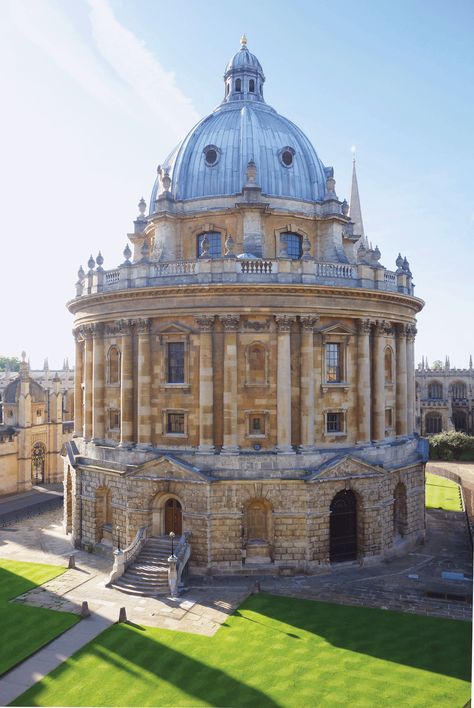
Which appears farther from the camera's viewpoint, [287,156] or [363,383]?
[287,156]

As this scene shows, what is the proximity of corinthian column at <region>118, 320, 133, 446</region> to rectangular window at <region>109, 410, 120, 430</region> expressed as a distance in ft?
6.12

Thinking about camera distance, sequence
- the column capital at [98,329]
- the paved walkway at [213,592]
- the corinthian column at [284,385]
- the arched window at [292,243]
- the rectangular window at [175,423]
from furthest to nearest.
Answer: the arched window at [292,243]
the column capital at [98,329]
the rectangular window at [175,423]
the corinthian column at [284,385]
the paved walkway at [213,592]

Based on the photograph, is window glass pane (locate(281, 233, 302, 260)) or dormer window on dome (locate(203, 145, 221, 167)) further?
dormer window on dome (locate(203, 145, 221, 167))

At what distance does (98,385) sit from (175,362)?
255 inches

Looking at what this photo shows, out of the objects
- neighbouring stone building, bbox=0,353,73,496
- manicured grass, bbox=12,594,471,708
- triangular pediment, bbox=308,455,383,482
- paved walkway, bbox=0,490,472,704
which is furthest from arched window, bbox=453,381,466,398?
manicured grass, bbox=12,594,471,708

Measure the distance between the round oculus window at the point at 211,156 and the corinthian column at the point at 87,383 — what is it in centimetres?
1424

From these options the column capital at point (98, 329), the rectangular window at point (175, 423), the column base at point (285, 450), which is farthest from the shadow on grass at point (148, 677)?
the column capital at point (98, 329)

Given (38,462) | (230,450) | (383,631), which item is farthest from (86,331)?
(38,462)

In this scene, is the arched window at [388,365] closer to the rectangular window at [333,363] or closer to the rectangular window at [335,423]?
the rectangular window at [333,363]

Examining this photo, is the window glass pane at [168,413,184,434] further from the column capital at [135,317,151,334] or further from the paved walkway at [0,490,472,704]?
the paved walkway at [0,490,472,704]

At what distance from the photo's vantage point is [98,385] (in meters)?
36.2

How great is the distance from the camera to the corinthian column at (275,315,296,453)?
3097 cm

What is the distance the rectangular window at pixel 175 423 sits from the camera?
3253 cm

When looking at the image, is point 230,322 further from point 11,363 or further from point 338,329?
point 11,363
